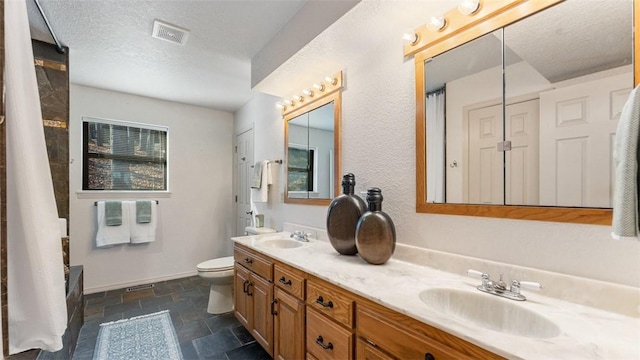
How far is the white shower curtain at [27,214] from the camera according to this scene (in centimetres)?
81

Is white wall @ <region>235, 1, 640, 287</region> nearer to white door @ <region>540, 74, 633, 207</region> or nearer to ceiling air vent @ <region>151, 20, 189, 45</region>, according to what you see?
white door @ <region>540, 74, 633, 207</region>

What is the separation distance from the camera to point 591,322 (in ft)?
2.60

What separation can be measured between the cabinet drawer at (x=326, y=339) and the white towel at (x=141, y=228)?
2.89 meters

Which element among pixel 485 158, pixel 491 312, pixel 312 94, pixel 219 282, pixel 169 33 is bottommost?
pixel 219 282

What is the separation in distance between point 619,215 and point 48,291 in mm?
1715

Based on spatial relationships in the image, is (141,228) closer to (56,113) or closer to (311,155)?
(56,113)

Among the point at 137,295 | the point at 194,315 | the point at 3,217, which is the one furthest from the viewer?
the point at 137,295

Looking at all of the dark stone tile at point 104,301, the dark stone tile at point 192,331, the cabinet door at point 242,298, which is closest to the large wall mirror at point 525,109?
the cabinet door at point 242,298

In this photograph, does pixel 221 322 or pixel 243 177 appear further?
pixel 243 177

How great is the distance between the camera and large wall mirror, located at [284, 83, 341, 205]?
2.07 metres

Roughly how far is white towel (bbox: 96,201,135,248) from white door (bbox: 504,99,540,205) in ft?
12.5

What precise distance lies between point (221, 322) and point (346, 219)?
1.66m

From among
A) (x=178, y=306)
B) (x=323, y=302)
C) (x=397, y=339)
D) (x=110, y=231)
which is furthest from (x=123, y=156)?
(x=397, y=339)

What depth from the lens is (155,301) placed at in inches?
112
